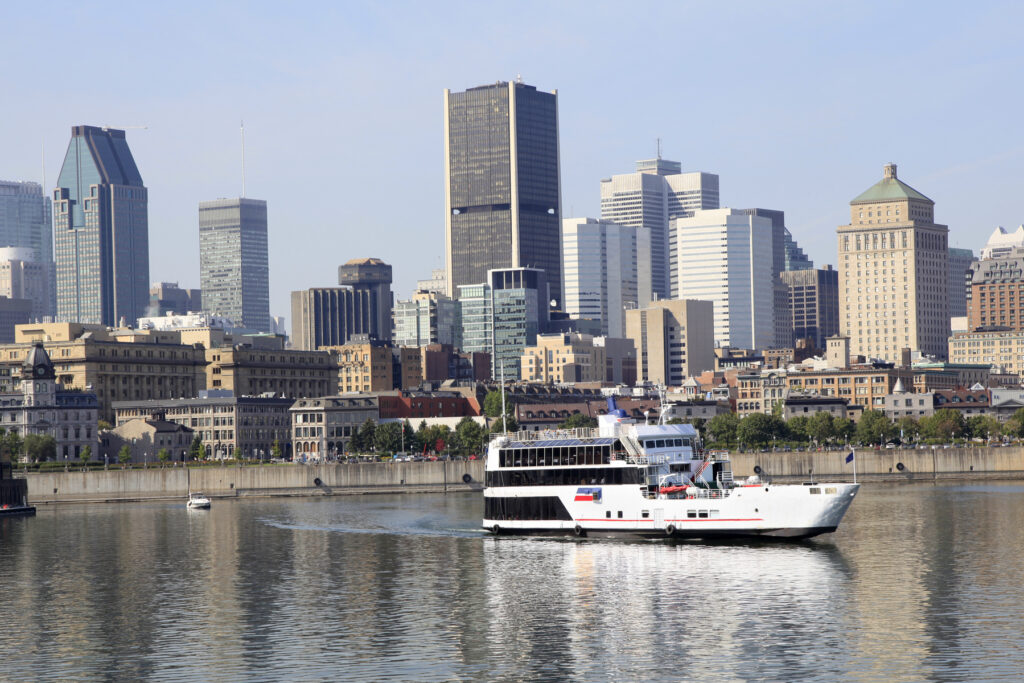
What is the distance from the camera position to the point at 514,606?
300 ft

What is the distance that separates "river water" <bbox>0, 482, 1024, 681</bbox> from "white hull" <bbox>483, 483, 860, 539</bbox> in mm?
1695

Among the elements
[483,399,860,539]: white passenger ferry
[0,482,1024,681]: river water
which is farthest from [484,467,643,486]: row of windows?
[0,482,1024,681]: river water

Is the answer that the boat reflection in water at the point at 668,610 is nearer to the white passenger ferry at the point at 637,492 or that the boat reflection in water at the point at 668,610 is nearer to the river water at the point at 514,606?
the river water at the point at 514,606

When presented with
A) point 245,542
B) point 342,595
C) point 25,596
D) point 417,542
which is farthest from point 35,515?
point 342,595

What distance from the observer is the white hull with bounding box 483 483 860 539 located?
11700 centimetres

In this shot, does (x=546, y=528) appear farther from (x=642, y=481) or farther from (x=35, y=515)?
(x=35, y=515)

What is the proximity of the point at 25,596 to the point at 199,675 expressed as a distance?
111 feet

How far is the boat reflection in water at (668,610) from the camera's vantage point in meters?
72.8

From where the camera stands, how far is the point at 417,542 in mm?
129000

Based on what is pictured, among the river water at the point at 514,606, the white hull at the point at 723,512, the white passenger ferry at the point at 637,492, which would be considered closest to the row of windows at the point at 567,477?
the white passenger ferry at the point at 637,492

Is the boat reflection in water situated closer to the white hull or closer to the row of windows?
the white hull

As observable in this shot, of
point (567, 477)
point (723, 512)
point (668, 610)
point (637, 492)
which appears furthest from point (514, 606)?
point (567, 477)

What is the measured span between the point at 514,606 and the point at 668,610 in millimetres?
9309

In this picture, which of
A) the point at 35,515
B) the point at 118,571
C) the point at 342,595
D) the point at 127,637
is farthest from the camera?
the point at 35,515
